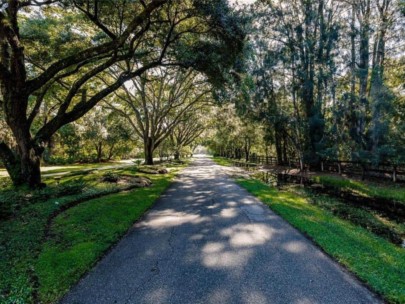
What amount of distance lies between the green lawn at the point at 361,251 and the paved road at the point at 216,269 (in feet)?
0.79

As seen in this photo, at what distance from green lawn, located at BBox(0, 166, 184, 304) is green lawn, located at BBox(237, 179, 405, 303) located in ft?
14.9

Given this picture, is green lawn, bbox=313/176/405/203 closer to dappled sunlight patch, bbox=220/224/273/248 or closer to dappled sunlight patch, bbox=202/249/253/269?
dappled sunlight patch, bbox=220/224/273/248

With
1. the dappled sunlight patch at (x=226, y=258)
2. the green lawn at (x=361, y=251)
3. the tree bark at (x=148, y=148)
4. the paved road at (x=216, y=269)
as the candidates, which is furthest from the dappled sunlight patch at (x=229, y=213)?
the tree bark at (x=148, y=148)

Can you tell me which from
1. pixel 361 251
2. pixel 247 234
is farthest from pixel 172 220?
pixel 361 251

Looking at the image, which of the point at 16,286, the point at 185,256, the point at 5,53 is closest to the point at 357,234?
the point at 185,256

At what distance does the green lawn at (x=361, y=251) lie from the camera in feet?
11.3

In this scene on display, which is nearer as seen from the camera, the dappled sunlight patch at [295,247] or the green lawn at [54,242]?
the green lawn at [54,242]

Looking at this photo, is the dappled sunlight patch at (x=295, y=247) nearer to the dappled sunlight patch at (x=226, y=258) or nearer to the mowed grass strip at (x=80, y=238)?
the dappled sunlight patch at (x=226, y=258)

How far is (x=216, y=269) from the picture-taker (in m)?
3.81

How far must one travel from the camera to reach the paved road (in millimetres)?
3152

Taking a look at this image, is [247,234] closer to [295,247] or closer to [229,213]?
[295,247]

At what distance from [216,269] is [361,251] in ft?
9.98

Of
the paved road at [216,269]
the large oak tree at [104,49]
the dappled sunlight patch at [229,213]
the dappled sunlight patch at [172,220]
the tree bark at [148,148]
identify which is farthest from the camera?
the tree bark at [148,148]

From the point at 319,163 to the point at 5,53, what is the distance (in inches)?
869
